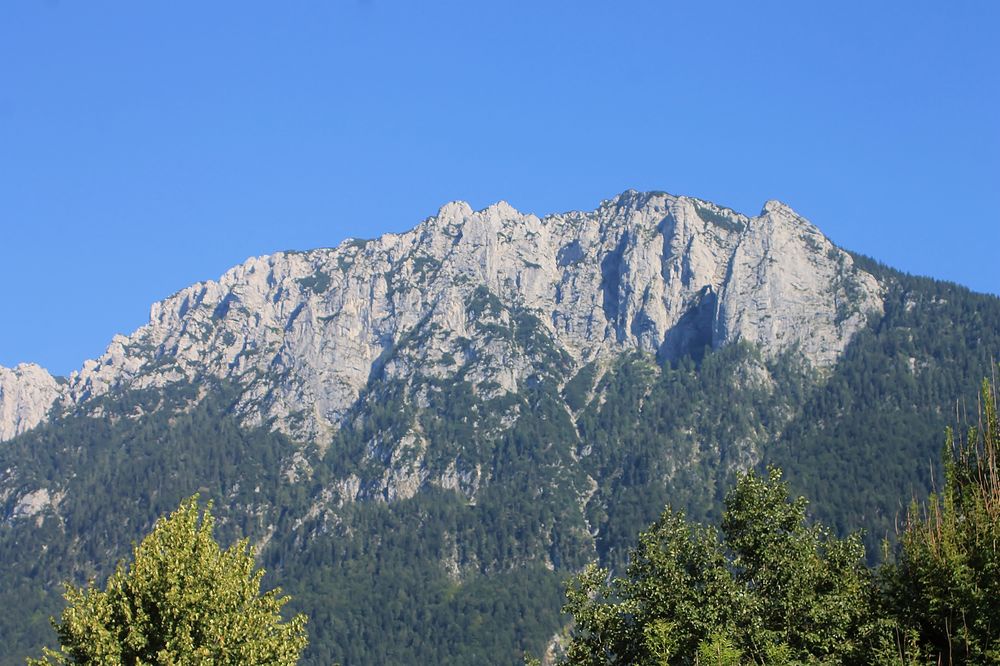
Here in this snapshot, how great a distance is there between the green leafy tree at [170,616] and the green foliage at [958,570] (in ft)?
80.3

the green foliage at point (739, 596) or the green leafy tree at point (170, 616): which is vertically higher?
the green foliage at point (739, 596)

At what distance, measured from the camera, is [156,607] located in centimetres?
4562

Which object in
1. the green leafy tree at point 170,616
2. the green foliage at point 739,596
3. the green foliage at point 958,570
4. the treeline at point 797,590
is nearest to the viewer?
the green leafy tree at point 170,616

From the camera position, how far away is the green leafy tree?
44.4 m

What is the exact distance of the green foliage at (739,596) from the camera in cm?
5147

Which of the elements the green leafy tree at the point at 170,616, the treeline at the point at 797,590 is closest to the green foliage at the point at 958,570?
the treeline at the point at 797,590

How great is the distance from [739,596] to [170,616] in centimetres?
2324

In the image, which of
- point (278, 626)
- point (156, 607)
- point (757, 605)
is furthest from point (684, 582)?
point (156, 607)

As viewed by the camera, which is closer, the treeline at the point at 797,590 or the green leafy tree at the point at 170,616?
the green leafy tree at the point at 170,616

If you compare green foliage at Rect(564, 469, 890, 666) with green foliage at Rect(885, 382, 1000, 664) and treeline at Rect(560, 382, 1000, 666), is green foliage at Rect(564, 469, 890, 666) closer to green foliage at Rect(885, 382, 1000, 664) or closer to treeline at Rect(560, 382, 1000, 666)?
treeline at Rect(560, 382, 1000, 666)

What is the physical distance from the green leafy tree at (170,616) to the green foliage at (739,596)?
15.5 m

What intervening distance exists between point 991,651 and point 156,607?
29264mm

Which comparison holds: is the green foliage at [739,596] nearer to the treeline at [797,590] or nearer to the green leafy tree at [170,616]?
the treeline at [797,590]

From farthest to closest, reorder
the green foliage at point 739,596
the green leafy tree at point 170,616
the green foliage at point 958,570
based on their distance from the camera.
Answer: the green foliage at point 739,596 < the green foliage at point 958,570 < the green leafy tree at point 170,616
